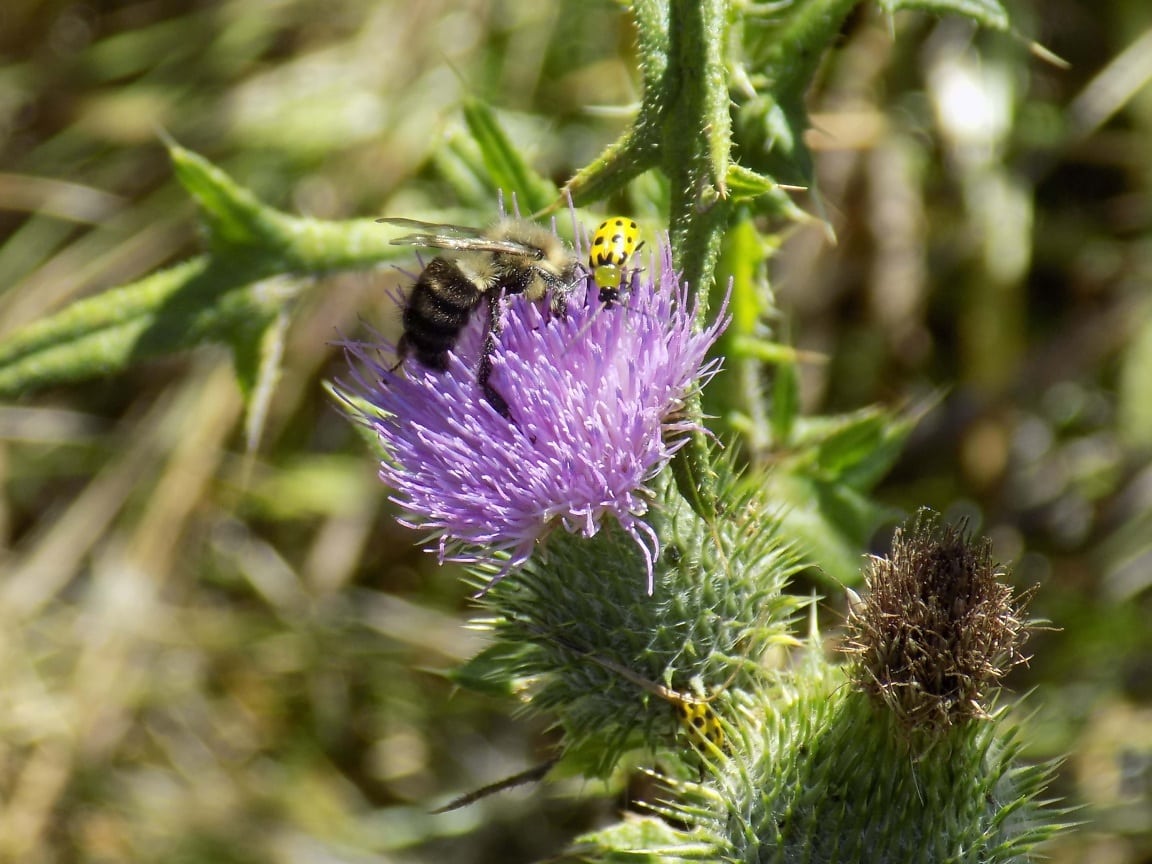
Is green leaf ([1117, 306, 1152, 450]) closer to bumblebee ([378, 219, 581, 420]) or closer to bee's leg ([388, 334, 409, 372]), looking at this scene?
bumblebee ([378, 219, 581, 420])

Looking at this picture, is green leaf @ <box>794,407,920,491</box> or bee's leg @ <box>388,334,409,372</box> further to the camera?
green leaf @ <box>794,407,920,491</box>

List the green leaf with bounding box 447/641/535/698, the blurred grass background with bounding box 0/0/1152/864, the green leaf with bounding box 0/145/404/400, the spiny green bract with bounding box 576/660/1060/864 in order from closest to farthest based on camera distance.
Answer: the spiny green bract with bounding box 576/660/1060/864 < the green leaf with bounding box 447/641/535/698 < the green leaf with bounding box 0/145/404/400 < the blurred grass background with bounding box 0/0/1152/864

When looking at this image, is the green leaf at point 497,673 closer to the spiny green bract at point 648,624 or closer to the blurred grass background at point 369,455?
the spiny green bract at point 648,624

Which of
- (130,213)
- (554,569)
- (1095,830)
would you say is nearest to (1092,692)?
(1095,830)

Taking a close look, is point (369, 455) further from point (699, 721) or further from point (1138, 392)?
point (1138, 392)

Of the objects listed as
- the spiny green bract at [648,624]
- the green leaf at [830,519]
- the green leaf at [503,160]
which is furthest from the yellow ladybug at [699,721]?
the green leaf at [503,160]

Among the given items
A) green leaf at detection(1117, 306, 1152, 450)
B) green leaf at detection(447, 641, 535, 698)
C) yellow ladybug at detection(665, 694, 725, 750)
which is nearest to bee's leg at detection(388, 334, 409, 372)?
green leaf at detection(447, 641, 535, 698)

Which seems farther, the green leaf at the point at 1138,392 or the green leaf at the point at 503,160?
the green leaf at the point at 1138,392
